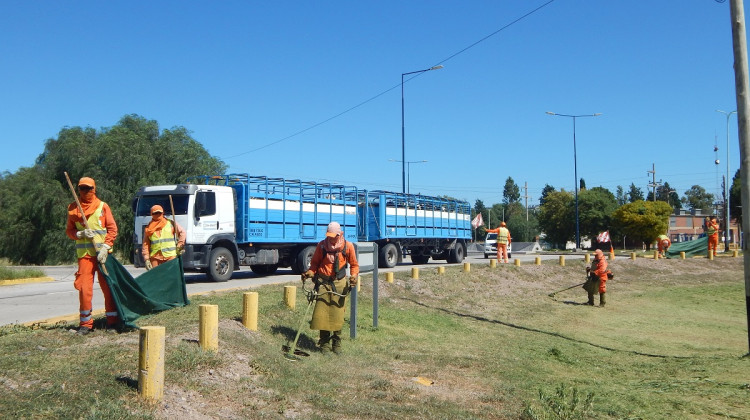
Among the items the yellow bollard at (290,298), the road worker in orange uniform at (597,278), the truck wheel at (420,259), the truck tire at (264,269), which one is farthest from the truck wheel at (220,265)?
the truck wheel at (420,259)

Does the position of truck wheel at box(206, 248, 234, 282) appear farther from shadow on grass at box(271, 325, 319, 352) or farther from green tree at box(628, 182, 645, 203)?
green tree at box(628, 182, 645, 203)

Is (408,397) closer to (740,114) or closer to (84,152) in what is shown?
(740,114)

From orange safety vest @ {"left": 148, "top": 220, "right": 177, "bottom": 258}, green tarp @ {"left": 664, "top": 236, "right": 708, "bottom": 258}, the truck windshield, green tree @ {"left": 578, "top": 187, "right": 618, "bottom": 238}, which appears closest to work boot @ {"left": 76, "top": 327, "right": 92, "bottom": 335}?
orange safety vest @ {"left": 148, "top": 220, "right": 177, "bottom": 258}

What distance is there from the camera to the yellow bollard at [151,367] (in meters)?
5.77

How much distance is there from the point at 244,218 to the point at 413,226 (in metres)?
9.89

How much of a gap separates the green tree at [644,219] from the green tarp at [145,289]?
186 ft

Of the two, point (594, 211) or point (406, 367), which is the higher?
point (594, 211)

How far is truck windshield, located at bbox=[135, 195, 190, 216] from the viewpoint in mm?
17688

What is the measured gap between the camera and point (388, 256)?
25.8 metres

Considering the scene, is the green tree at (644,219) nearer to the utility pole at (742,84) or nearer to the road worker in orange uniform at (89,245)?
the utility pole at (742,84)

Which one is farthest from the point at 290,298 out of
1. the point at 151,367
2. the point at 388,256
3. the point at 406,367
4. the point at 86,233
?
the point at 388,256

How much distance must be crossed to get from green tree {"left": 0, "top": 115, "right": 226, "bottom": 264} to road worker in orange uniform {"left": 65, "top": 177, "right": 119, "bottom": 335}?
30345mm

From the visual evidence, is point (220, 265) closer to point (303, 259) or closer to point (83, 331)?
point (303, 259)

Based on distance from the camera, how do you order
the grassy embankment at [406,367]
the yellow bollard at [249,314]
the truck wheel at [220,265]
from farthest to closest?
the truck wheel at [220,265] < the yellow bollard at [249,314] < the grassy embankment at [406,367]
